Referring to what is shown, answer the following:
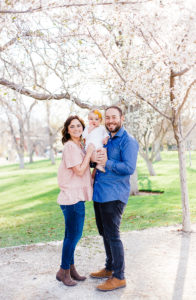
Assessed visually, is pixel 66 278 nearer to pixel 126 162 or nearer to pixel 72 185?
pixel 72 185

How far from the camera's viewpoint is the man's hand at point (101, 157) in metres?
3.74

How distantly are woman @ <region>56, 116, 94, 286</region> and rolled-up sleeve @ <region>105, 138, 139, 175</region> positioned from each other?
30 centimetres

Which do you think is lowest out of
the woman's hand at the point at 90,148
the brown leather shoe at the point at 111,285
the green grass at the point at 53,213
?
the green grass at the point at 53,213

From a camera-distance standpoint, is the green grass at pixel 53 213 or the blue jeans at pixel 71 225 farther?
the green grass at pixel 53 213

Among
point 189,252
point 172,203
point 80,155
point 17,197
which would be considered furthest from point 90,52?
point 17,197

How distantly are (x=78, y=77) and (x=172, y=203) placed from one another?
6.54m

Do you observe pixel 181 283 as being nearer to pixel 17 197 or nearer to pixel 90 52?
pixel 90 52

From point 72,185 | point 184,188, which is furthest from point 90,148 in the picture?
point 184,188

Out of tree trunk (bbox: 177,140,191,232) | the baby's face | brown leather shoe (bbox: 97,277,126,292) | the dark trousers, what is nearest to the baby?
the baby's face

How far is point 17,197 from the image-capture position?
17.3m

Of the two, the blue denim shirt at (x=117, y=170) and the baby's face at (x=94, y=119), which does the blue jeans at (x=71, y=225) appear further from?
the baby's face at (x=94, y=119)

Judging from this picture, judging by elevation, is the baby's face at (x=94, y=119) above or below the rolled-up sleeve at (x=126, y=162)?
above

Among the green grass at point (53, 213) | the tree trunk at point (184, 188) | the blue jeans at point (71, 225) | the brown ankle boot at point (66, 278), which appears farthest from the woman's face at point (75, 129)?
the green grass at point (53, 213)

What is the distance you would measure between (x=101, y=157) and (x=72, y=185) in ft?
1.67
